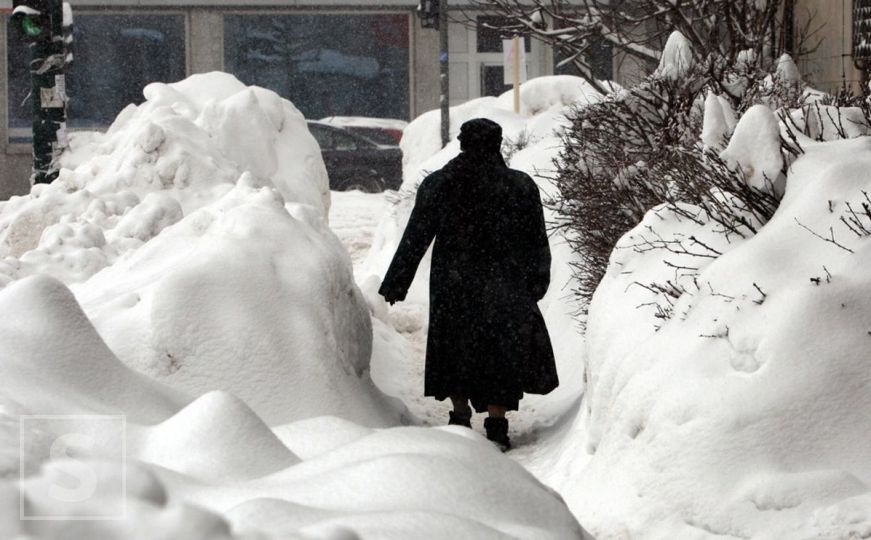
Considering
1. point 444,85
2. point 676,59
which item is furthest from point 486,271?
point 444,85

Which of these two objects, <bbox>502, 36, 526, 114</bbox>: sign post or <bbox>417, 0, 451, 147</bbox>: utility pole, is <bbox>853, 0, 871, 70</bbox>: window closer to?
<bbox>502, 36, 526, 114</bbox>: sign post

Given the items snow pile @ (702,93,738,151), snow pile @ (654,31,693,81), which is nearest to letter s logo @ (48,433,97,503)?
snow pile @ (702,93,738,151)

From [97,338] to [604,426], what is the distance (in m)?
2.12

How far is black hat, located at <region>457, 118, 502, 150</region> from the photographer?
6652 mm

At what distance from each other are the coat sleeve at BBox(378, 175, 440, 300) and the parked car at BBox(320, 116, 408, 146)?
1929cm

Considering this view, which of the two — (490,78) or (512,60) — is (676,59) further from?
(490,78)

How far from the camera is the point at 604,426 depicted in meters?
4.95

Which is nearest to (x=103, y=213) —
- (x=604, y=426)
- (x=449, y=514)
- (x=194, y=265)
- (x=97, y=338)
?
(x=194, y=265)

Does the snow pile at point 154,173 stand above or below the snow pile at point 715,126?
below

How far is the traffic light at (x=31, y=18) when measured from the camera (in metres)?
12.2

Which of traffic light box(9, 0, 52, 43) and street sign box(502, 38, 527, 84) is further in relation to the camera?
street sign box(502, 38, 527, 84)

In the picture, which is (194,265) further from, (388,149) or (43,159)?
(388,149)

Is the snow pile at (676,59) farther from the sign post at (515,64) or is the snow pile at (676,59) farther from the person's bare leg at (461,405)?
the sign post at (515,64)

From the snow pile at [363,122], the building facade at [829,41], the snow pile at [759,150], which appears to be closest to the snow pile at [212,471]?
the snow pile at [759,150]
